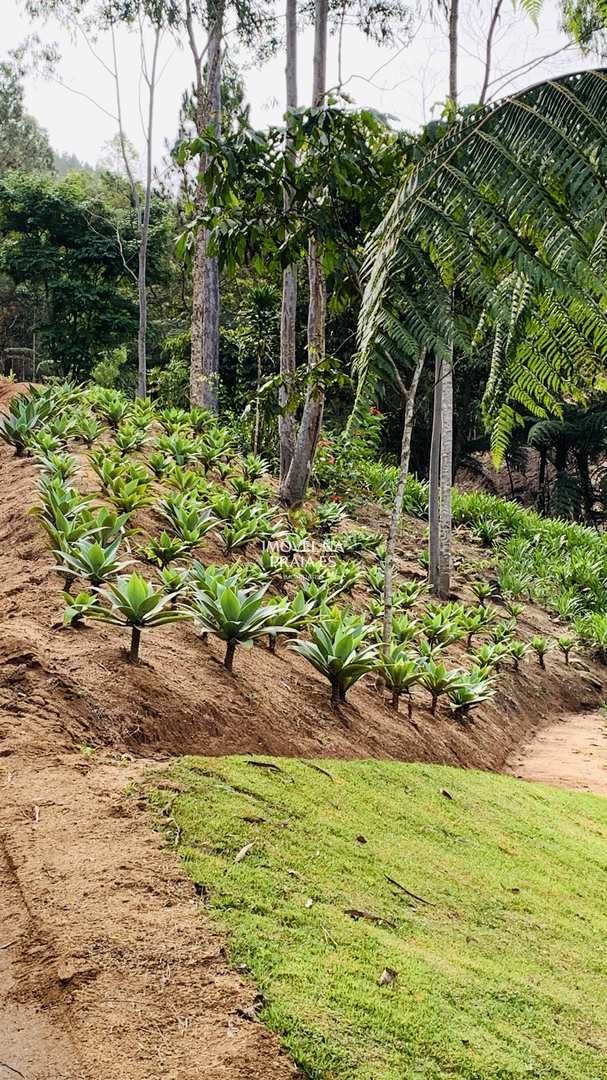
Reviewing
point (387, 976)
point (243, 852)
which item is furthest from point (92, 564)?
point (387, 976)

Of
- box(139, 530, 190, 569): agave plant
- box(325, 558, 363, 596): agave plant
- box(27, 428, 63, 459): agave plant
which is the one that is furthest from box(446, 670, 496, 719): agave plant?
box(27, 428, 63, 459): agave plant

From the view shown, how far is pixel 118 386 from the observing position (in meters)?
29.4

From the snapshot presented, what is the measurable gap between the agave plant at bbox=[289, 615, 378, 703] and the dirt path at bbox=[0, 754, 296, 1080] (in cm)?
201

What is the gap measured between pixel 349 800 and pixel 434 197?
2380 millimetres

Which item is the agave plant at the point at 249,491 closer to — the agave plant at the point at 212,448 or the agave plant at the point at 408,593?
the agave plant at the point at 212,448

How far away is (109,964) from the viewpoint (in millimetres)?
1957

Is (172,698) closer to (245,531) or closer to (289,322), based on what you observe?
(245,531)

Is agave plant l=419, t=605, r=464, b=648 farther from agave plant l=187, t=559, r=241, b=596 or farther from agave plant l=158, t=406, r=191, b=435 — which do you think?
agave plant l=158, t=406, r=191, b=435

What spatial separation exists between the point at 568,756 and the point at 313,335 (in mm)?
5565

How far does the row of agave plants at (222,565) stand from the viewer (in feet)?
14.5

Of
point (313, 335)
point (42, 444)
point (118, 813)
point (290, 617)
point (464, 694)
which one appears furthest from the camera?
point (313, 335)

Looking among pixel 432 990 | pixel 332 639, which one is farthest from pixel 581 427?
pixel 432 990

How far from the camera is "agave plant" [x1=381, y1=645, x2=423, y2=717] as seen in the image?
5.10 m

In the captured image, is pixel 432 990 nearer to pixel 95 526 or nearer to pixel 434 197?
pixel 434 197
